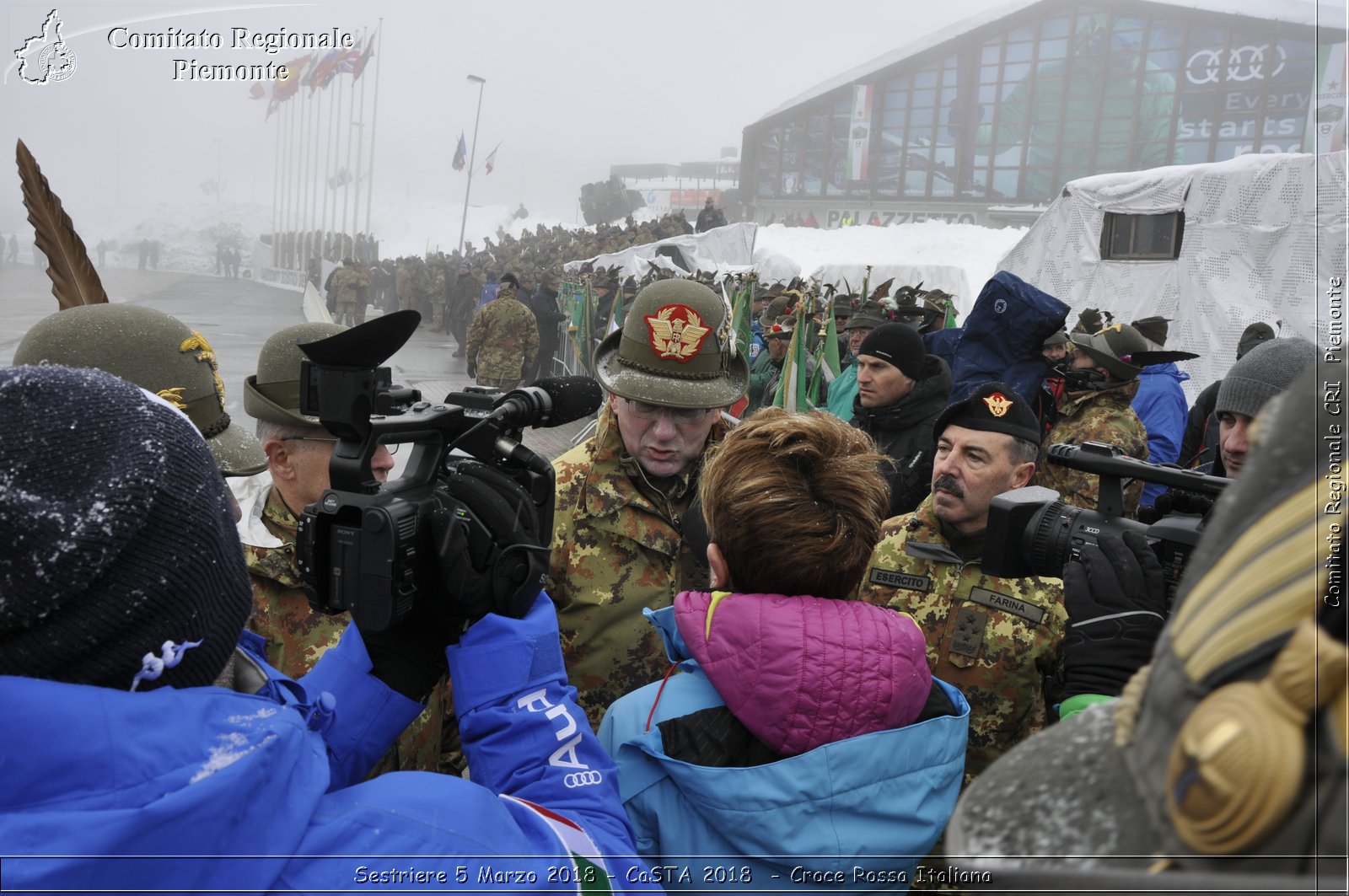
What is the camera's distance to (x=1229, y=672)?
1.27 feet

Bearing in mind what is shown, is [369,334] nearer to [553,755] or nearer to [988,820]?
[553,755]

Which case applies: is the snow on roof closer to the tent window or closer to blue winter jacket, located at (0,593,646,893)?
the tent window

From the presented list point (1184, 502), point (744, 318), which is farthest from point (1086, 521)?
point (744, 318)

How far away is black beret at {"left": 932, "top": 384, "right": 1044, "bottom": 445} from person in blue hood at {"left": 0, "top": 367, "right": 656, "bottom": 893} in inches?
86.5

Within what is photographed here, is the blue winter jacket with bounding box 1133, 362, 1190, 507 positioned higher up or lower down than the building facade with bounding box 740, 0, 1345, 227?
lower down

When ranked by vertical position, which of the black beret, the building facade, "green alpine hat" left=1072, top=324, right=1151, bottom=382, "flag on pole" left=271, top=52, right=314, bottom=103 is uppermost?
the building facade

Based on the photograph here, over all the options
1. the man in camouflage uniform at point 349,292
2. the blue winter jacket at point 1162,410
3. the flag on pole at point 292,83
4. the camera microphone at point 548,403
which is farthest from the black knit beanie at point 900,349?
the man in camouflage uniform at point 349,292

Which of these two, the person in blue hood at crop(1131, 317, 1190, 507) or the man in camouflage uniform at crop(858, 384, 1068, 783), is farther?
the person in blue hood at crop(1131, 317, 1190, 507)

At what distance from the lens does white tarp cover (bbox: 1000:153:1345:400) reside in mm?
8055

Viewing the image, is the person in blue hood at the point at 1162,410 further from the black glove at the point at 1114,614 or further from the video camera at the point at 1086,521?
the black glove at the point at 1114,614

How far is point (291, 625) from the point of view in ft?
6.81

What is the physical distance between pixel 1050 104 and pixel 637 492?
1342 inches

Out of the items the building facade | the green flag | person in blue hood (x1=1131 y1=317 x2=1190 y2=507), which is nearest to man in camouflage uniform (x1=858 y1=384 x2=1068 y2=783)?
person in blue hood (x1=1131 y1=317 x2=1190 y2=507)

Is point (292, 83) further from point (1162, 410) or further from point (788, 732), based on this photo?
point (788, 732)
